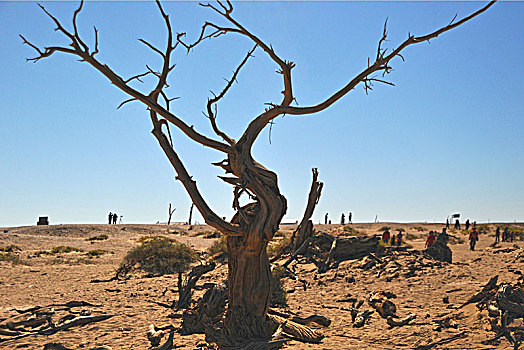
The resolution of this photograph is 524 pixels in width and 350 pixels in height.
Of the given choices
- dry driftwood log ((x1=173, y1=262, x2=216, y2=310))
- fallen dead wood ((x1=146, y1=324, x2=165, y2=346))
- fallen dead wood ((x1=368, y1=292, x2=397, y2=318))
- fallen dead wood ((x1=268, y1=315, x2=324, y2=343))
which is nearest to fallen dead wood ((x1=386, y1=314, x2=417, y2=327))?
fallen dead wood ((x1=368, y1=292, x2=397, y2=318))

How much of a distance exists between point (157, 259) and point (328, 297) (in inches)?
290

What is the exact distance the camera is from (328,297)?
1271 centimetres

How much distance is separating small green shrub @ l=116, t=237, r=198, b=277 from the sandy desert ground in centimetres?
64

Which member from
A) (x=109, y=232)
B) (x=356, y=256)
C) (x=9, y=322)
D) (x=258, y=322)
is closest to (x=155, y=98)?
(x=258, y=322)

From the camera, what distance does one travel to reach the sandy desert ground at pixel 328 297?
8164 mm

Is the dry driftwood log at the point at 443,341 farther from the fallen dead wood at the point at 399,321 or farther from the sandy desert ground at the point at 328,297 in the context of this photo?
the fallen dead wood at the point at 399,321

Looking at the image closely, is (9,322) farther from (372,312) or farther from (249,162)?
(372,312)

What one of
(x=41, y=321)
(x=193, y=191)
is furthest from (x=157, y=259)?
(x=193, y=191)

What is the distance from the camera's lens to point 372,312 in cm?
1068

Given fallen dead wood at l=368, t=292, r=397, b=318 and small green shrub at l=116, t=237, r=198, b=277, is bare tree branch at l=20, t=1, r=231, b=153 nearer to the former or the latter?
fallen dead wood at l=368, t=292, r=397, b=318

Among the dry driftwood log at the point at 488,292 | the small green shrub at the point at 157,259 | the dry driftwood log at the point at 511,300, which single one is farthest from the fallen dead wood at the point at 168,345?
the small green shrub at the point at 157,259

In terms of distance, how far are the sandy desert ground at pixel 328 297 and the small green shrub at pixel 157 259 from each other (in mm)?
636

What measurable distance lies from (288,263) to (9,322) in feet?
30.4

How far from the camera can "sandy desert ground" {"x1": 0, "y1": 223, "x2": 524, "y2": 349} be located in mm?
8164
